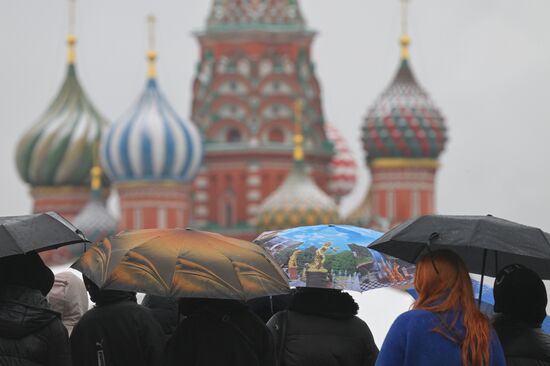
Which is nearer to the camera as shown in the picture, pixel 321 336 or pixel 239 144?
pixel 321 336

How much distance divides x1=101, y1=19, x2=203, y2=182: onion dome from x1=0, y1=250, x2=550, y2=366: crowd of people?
1839 inches

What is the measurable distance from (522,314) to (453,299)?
2.13ft

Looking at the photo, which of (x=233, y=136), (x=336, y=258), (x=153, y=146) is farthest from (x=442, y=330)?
(x=233, y=136)

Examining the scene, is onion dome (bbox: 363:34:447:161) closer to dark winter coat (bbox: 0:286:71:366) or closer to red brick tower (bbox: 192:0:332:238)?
red brick tower (bbox: 192:0:332:238)

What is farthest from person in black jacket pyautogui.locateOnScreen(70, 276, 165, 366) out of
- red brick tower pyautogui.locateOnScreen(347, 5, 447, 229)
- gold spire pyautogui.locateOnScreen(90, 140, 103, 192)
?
gold spire pyautogui.locateOnScreen(90, 140, 103, 192)

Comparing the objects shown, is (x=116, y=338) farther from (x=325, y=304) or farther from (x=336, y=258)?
(x=336, y=258)

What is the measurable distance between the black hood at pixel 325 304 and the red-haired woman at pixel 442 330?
150 cm

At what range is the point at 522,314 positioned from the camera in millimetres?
8227

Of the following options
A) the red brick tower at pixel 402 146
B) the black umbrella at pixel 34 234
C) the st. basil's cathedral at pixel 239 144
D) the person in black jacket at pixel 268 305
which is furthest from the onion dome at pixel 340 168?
the black umbrella at pixel 34 234

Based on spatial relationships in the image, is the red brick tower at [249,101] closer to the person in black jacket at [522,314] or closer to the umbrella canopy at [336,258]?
the umbrella canopy at [336,258]

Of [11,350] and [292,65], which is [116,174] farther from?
[11,350]

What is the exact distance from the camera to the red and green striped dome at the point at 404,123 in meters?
57.8

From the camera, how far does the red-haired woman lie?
760cm

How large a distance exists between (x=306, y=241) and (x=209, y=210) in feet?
161
